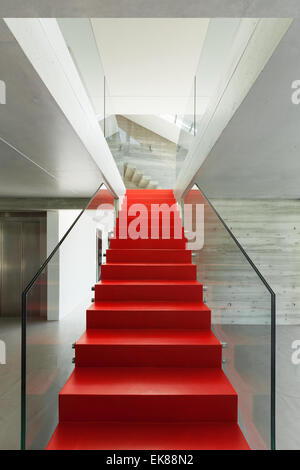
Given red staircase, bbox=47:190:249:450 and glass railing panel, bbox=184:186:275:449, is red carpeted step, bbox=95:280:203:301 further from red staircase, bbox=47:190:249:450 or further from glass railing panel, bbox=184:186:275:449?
glass railing panel, bbox=184:186:275:449

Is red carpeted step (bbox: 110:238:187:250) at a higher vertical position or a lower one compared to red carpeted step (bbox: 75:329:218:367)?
higher

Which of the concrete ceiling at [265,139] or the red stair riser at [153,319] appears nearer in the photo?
the concrete ceiling at [265,139]

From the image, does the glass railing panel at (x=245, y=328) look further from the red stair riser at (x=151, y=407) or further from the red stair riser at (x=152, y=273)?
the red stair riser at (x=152, y=273)

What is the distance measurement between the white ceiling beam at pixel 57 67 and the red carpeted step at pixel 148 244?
4.82ft

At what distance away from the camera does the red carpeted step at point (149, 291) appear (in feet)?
11.4

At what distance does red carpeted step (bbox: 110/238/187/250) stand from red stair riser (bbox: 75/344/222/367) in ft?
7.37

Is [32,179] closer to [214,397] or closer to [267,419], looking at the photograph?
[214,397]

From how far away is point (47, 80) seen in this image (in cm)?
209

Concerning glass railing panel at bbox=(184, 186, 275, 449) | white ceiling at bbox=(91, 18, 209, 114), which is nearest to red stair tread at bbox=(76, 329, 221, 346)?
glass railing panel at bbox=(184, 186, 275, 449)

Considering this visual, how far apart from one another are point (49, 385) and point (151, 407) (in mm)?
794


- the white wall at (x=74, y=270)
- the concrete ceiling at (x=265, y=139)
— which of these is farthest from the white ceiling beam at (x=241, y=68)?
the white wall at (x=74, y=270)

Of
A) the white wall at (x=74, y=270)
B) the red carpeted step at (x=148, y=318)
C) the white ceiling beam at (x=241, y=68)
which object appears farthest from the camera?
the red carpeted step at (x=148, y=318)

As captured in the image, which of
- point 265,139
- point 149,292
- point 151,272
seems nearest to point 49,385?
point 149,292

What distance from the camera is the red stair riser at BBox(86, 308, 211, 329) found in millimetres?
3062
